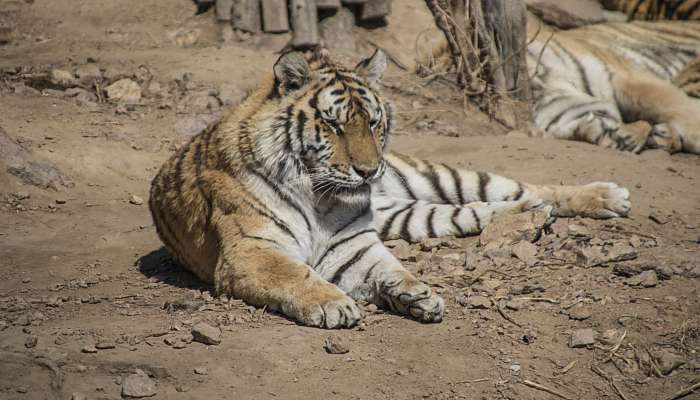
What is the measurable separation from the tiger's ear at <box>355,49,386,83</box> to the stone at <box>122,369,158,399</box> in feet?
5.59

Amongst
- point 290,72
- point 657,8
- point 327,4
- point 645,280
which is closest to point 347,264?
point 290,72

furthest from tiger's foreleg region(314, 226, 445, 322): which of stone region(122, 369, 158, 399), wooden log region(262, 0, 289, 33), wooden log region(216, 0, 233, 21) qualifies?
wooden log region(216, 0, 233, 21)

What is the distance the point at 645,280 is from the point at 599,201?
94 cm

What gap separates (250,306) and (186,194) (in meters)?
0.69

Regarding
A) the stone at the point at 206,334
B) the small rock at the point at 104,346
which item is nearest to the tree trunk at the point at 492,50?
the stone at the point at 206,334

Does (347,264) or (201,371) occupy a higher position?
(201,371)

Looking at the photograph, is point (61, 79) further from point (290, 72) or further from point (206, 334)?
point (206, 334)

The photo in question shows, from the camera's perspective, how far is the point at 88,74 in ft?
19.7

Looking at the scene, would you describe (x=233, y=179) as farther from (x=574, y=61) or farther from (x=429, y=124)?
(x=574, y=61)

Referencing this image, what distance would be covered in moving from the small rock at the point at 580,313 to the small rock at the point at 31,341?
1859 millimetres

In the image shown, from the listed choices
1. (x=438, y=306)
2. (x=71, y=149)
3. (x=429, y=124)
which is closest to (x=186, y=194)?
(x=438, y=306)

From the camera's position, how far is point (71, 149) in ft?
16.8

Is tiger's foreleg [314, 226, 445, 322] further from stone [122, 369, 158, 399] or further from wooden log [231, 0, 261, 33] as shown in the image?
wooden log [231, 0, 261, 33]

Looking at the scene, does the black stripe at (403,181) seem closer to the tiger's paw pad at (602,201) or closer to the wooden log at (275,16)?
the tiger's paw pad at (602,201)
